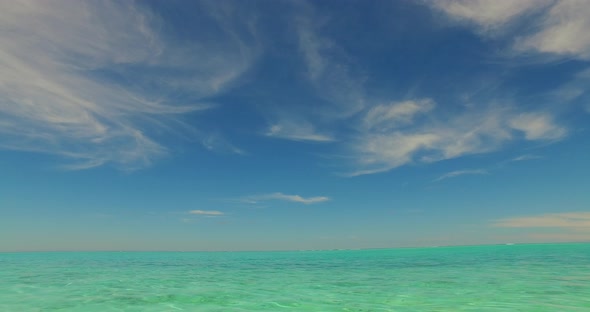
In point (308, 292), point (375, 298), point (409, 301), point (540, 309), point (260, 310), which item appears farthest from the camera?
point (308, 292)

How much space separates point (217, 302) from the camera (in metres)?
13.5

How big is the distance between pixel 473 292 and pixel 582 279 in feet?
27.0

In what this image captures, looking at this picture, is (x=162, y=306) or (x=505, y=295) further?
(x=505, y=295)

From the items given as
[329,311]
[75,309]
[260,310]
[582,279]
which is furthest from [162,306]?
[582,279]

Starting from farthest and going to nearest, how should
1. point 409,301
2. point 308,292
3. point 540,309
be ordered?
1. point 308,292
2. point 409,301
3. point 540,309

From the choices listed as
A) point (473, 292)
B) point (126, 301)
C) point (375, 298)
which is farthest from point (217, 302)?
point (473, 292)

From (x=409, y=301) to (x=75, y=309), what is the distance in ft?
40.9

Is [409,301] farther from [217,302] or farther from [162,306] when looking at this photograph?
[162,306]

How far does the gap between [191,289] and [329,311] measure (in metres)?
8.89

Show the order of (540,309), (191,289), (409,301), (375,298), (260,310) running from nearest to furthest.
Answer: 1. (540,309)
2. (260,310)
3. (409,301)
4. (375,298)
5. (191,289)

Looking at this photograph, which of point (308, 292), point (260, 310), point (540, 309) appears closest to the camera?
point (540, 309)

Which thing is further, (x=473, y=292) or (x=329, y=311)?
(x=473, y=292)

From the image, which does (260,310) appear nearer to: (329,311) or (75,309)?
(329,311)

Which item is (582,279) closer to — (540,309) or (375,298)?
(540,309)
